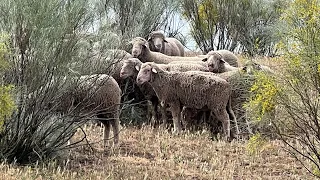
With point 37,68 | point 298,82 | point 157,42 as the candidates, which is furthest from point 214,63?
point 298,82

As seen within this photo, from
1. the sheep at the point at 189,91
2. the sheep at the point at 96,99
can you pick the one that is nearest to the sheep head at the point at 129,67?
the sheep at the point at 189,91

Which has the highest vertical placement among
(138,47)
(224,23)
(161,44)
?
(224,23)

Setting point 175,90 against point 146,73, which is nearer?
point 175,90

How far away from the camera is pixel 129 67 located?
15.1m

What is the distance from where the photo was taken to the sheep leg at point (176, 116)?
46.0 ft

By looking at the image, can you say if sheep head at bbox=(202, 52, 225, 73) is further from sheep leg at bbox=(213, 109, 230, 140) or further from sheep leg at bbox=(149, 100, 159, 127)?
sheep leg at bbox=(213, 109, 230, 140)

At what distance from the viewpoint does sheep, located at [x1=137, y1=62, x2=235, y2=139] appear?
45.5 feet

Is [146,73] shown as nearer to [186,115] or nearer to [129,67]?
[129,67]

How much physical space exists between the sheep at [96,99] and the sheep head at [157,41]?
6.00 m

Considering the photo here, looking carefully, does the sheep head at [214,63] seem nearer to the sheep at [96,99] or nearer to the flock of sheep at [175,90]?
the flock of sheep at [175,90]

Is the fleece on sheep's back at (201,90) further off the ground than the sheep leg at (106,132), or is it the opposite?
the fleece on sheep's back at (201,90)

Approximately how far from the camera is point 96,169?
409 inches

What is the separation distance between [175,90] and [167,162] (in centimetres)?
334

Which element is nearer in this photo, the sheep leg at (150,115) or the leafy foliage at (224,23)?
the sheep leg at (150,115)
